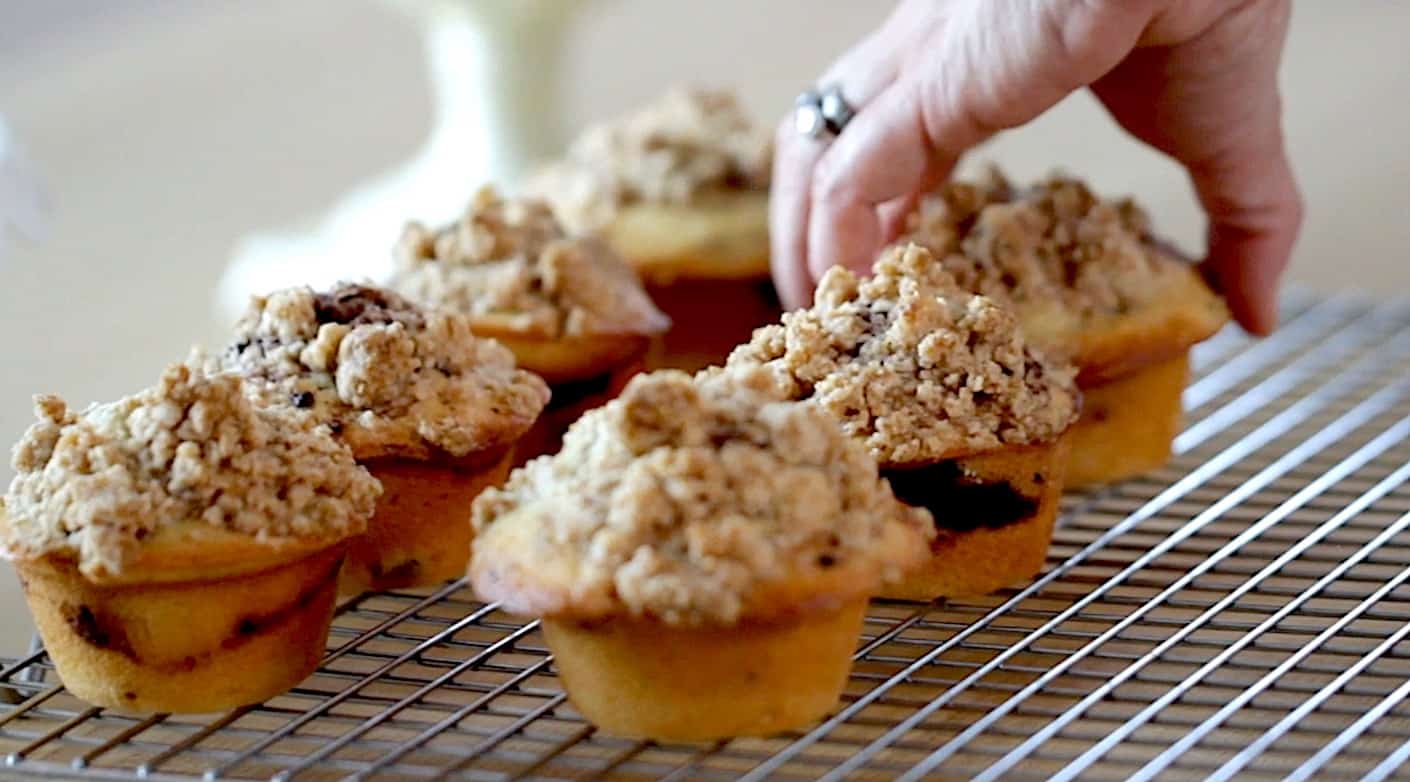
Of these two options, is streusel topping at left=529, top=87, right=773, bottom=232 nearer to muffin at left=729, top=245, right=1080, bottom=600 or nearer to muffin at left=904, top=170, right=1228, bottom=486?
muffin at left=904, top=170, right=1228, bottom=486

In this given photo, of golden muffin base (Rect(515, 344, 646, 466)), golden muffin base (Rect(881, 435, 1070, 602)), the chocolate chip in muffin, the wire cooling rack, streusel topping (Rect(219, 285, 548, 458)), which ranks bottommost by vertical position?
the wire cooling rack

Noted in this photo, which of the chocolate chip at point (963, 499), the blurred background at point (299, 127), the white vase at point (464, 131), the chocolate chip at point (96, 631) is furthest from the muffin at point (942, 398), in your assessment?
the white vase at point (464, 131)

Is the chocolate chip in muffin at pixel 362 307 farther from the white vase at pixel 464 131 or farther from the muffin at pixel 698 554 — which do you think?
the white vase at pixel 464 131

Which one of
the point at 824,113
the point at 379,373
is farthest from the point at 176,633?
the point at 824,113

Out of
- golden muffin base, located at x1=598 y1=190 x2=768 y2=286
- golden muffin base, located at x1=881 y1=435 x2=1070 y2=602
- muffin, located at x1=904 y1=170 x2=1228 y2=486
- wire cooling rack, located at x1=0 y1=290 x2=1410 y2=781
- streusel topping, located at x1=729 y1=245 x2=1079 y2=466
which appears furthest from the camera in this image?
golden muffin base, located at x1=598 y1=190 x2=768 y2=286

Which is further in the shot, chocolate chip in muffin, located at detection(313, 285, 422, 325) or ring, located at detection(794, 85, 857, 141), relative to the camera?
ring, located at detection(794, 85, 857, 141)

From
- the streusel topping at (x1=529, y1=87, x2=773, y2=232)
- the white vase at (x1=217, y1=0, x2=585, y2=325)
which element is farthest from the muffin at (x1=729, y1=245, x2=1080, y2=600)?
the white vase at (x1=217, y1=0, x2=585, y2=325)
